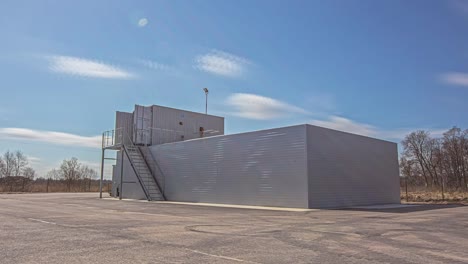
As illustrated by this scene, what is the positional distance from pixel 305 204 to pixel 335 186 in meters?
2.82

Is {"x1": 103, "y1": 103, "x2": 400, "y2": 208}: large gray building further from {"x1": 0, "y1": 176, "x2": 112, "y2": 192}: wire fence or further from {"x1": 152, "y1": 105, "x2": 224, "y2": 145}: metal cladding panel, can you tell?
{"x1": 0, "y1": 176, "x2": 112, "y2": 192}: wire fence

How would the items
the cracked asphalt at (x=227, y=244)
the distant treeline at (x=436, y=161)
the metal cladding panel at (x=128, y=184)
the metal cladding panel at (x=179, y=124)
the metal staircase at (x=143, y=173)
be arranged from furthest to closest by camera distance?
the distant treeline at (x=436, y=161), the metal cladding panel at (x=179, y=124), the metal cladding panel at (x=128, y=184), the metal staircase at (x=143, y=173), the cracked asphalt at (x=227, y=244)

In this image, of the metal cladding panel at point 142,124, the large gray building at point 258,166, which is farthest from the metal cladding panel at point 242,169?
the metal cladding panel at point 142,124

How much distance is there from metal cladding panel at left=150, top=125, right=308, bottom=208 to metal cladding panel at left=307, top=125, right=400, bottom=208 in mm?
888

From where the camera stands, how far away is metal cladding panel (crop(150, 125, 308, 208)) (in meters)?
19.5

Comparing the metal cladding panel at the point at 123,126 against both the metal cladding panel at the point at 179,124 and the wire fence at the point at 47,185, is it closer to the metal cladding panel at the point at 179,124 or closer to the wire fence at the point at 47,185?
the metal cladding panel at the point at 179,124

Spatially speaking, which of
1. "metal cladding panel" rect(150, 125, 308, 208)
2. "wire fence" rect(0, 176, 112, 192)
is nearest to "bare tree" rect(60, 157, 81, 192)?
"wire fence" rect(0, 176, 112, 192)

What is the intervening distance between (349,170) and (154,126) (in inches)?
613

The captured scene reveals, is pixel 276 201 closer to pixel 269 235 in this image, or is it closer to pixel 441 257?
pixel 269 235

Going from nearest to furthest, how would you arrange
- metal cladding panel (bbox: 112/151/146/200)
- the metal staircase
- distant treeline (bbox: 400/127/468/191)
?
the metal staircase < metal cladding panel (bbox: 112/151/146/200) < distant treeline (bbox: 400/127/468/191)

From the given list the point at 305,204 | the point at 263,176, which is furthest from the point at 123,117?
the point at 305,204

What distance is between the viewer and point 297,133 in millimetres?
19531

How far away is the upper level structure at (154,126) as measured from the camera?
29.4 metres

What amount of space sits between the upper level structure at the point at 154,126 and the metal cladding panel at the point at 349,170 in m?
14.0
